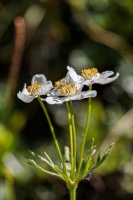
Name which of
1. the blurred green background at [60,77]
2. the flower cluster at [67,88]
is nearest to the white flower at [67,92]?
the flower cluster at [67,88]

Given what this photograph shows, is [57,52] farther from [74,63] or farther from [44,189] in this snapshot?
[44,189]

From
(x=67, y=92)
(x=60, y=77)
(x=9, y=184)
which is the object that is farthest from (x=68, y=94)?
(x=60, y=77)

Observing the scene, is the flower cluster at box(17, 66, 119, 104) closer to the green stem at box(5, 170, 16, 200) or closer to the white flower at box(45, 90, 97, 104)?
the white flower at box(45, 90, 97, 104)

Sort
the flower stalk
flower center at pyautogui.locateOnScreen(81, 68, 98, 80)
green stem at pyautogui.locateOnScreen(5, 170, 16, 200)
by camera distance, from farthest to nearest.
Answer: green stem at pyautogui.locateOnScreen(5, 170, 16, 200), flower center at pyautogui.locateOnScreen(81, 68, 98, 80), the flower stalk

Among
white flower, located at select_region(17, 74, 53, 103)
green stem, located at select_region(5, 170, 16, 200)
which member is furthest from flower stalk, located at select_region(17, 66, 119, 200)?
green stem, located at select_region(5, 170, 16, 200)

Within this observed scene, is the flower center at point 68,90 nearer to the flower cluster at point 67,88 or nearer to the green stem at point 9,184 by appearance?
the flower cluster at point 67,88

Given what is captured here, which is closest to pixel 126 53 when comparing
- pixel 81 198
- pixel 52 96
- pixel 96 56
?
pixel 96 56

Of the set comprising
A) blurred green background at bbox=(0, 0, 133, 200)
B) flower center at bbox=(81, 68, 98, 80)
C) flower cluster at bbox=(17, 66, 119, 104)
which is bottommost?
blurred green background at bbox=(0, 0, 133, 200)

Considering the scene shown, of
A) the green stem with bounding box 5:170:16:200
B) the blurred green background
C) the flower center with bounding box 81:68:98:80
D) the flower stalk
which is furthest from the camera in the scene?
the blurred green background
